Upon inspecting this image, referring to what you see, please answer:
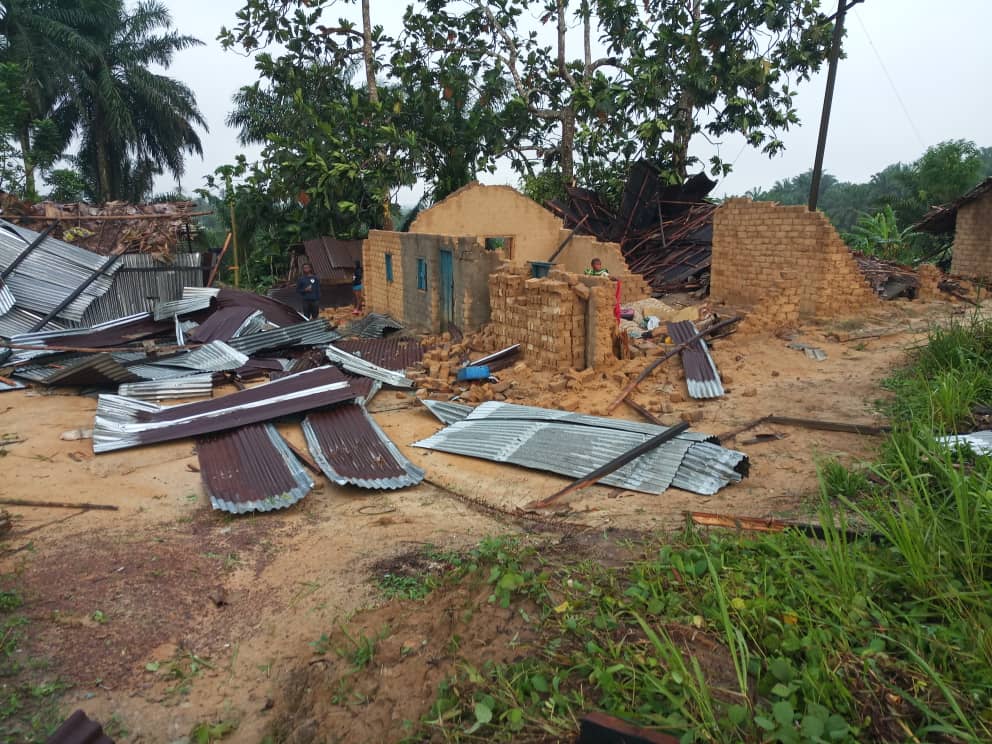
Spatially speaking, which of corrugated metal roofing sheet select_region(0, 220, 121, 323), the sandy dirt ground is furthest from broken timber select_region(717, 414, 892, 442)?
corrugated metal roofing sheet select_region(0, 220, 121, 323)

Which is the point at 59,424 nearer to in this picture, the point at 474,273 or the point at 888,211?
the point at 474,273

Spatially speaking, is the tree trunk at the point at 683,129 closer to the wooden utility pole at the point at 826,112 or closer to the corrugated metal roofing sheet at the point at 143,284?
the wooden utility pole at the point at 826,112

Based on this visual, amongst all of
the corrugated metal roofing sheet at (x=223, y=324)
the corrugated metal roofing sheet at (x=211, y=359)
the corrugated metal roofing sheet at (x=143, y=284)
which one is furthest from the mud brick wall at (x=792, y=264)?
the corrugated metal roofing sheet at (x=143, y=284)

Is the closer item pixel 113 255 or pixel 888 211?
pixel 113 255

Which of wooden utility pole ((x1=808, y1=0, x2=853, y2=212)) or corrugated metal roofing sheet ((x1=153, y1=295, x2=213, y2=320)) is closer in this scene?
wooden utility pole ((x1=808, y1=0, x2=853, y2=212))

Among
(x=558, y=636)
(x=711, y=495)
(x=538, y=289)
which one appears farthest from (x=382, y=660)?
(x=538, y=289)

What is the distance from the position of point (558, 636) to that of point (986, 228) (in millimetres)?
17058

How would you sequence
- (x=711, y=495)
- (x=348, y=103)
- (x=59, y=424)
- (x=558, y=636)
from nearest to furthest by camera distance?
1. (x=558, y=636)
2. (x=711, y=495)
3. (x=59, y=424)
4. (x=348, y=103)

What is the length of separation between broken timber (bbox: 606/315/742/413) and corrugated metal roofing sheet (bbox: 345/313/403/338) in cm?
637

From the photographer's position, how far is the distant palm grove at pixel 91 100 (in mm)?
27969

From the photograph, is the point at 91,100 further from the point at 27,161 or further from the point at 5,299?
the point at 5,299

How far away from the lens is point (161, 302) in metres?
16.0

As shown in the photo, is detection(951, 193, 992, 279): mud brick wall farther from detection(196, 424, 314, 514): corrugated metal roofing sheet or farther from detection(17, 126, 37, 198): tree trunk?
detection(17, 126, 37, 198): tree trunk

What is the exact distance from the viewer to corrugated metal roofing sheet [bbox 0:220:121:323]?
14266 mm
